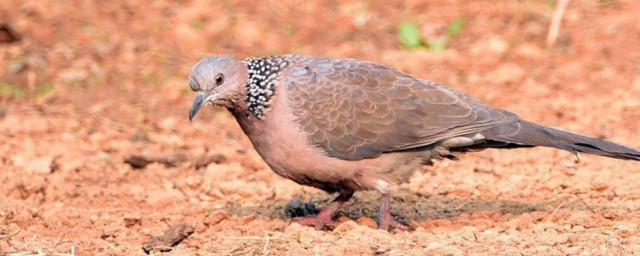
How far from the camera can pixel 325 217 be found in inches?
266

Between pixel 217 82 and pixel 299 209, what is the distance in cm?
112

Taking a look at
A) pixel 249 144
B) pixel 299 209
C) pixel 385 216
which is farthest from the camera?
pixel 249 144

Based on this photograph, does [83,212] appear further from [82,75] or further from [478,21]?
[478,21]

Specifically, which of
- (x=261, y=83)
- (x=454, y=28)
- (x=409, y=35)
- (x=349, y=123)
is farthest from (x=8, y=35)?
(x=349, y=123)

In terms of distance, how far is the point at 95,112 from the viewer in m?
9.66

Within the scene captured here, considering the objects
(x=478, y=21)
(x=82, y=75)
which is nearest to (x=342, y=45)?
(x=478, y=21)

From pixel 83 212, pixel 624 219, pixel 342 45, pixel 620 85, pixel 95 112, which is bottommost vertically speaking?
pixel 83 212

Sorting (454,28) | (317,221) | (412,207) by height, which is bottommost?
(317,221)

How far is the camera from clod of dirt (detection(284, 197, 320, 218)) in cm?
703

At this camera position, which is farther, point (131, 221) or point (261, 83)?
point (131, 221)

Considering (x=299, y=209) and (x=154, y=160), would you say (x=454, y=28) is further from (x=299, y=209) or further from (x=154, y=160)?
(x=299, y=209)

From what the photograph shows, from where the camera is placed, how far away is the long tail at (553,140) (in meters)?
6.38

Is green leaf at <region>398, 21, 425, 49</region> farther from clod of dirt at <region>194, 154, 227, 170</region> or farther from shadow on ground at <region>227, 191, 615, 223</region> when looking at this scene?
shadow on ground at <region>227, 191, 615, 223</region>

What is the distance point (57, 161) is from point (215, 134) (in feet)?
5.24
